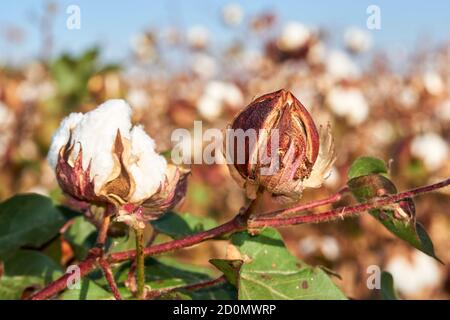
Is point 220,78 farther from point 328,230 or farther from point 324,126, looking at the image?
point 324,126

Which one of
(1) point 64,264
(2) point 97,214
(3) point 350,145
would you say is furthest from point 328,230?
(2) point 97,214

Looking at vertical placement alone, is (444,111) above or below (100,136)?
above

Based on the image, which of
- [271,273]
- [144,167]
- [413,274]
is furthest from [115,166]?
[413,274]

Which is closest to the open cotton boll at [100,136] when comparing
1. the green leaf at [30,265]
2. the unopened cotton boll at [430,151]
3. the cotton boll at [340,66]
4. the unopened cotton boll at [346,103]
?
the green leaf at [30,265]

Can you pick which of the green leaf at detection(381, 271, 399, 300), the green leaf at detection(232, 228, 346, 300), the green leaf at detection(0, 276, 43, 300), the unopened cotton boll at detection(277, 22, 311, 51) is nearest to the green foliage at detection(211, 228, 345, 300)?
the green leaf at detection(232, 228, 346, 300)

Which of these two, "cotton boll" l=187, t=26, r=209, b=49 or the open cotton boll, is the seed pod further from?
"cotton boll" l=187, t=26, r=209, b=49

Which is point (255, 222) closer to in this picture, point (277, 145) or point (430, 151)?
point (277, 145)
